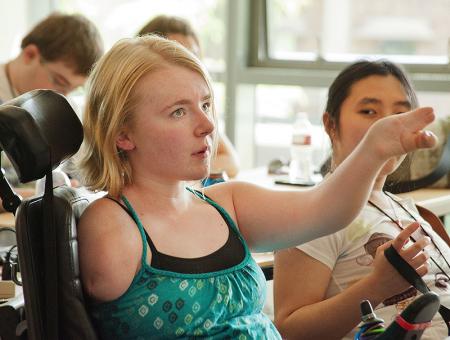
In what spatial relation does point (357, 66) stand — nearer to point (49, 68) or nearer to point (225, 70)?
point (49, 68)

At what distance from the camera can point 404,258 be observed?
1500mm

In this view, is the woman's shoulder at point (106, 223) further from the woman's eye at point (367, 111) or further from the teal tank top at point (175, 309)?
the woman's eye at point (367, 111)

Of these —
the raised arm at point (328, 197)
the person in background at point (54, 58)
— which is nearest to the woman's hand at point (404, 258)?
the raised arm at point (328, 197)

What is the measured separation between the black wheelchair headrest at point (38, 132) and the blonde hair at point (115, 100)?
0.19 ft

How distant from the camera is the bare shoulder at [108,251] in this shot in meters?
1.35

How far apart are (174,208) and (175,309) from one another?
0.69 ft

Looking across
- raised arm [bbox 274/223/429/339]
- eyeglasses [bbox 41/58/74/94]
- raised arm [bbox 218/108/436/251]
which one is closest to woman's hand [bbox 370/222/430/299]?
raised arm [bbox 274/223/429/339]

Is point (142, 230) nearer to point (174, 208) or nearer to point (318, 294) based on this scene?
point (174, 208)

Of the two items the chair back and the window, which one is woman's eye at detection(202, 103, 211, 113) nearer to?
the chair back

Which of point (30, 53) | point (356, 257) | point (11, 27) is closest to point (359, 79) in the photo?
point (356, 257)

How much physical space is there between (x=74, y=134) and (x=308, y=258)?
58 centimetres

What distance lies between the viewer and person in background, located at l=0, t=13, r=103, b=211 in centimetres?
311

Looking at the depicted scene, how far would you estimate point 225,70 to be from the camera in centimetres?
477

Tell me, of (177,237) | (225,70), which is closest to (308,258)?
(177,237)
